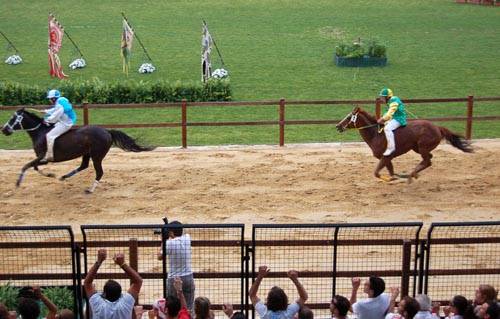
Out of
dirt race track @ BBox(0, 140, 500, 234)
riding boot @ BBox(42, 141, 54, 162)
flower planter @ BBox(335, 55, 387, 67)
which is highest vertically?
flower planter @ BBox(335, 55, 387, 67)

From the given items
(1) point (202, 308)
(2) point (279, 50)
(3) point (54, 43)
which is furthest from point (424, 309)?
(2) point (279, 50)

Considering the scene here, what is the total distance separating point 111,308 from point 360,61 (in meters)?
24.5

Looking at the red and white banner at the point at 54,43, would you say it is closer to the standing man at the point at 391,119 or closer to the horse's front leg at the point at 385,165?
the standing man at the point at 391,119

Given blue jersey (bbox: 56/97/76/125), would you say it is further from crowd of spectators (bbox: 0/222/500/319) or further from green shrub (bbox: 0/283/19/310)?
crowd of spectators (bbox: 0/222/500/319)

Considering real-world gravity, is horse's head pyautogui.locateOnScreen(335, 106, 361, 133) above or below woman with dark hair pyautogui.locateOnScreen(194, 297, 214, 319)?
above

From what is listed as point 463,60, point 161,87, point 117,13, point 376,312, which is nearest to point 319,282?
point 376,312

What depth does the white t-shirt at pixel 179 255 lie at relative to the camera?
934 centimetres

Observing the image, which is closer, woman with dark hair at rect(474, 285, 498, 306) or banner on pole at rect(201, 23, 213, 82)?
woman with dark hair at rect(474, 285, 498, 306)

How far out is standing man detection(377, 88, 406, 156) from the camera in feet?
54.6

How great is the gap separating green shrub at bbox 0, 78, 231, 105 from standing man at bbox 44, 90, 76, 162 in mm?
7739

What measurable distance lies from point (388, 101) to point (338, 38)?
791 inches

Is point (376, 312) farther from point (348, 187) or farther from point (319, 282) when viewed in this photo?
point (348, 187)

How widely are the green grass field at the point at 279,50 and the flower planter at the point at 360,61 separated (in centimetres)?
47

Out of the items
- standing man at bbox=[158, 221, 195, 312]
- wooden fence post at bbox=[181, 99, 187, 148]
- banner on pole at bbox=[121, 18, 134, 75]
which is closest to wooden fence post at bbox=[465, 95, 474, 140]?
wooden fence post at bbox=[181, 99, 187, 148]
